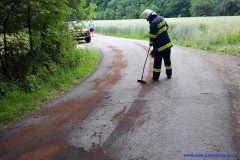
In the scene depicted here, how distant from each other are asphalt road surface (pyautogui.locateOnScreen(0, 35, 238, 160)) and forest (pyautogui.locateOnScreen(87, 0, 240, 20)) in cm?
6009

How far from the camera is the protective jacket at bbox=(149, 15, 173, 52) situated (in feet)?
19.6

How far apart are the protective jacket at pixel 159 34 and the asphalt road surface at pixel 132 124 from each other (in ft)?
3.38

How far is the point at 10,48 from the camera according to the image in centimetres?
696

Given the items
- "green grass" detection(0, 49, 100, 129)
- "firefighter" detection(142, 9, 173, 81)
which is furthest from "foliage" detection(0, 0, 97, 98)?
"firefighter" detection(142, 9, 173, 81)

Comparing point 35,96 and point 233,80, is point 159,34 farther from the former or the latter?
point 35,96

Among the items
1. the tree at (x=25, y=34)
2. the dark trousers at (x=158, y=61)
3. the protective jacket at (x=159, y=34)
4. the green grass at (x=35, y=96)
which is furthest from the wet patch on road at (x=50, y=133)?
the tree at (x=25, y=34)

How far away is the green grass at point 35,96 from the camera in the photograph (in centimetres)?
496

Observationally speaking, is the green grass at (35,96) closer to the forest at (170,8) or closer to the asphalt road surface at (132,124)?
the asphalt road surface at (132,124)

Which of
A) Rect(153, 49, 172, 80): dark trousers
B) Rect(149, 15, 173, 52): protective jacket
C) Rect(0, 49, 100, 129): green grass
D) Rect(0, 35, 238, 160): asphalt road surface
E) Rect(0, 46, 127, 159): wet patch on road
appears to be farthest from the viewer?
Rect(153, 49, 172, 80): dark trousers

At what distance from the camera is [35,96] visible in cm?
592

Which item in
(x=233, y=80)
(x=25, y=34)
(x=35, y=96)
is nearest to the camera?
(x=35, y=96)

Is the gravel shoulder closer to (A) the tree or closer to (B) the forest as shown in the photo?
(A) the tree

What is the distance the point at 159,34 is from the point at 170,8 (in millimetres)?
71965

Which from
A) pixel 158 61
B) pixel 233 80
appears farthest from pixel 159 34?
pixel 233 80
